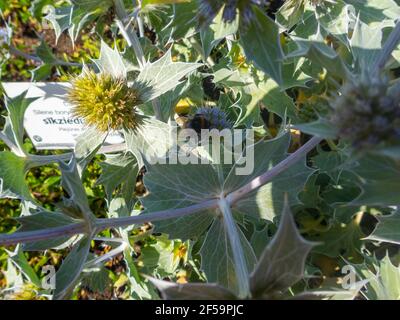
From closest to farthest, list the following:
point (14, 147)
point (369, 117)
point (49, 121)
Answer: point (369, 117)
point (14, 147)
point (49, 121)

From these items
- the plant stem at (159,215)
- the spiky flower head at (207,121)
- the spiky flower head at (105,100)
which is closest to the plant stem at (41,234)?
the plant stem at (159,215)

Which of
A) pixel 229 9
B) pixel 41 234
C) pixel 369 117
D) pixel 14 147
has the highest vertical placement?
pixel 229 9

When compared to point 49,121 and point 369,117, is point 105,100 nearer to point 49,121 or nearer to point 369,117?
point 49,121

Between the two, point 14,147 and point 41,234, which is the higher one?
point 14,147

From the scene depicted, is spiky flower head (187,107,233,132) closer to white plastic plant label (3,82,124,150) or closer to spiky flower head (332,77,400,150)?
white plastic plant label (3,82,124,150)

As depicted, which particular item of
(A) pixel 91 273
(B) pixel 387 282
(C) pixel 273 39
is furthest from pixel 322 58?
(A) pixel 91 273

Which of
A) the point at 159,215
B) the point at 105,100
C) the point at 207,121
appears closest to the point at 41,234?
the point at 159,215

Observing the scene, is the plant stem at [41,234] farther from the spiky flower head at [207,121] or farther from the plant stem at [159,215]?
the spiky flower head at [207,121]
